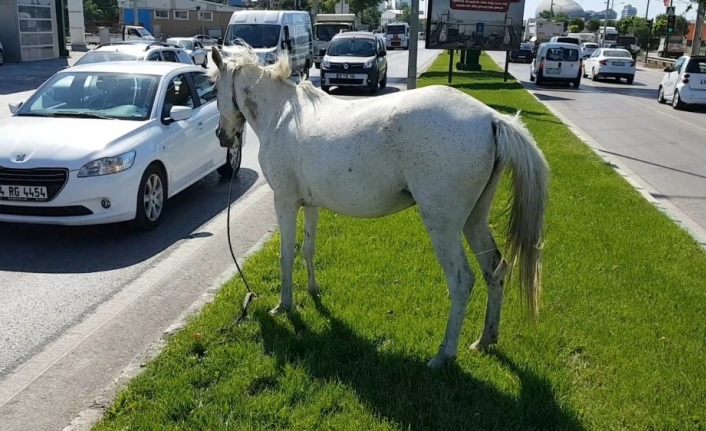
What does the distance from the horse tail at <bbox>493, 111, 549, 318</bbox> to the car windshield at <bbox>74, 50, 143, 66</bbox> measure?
12.9 meters

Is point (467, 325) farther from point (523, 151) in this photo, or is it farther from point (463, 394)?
point (523, 151)

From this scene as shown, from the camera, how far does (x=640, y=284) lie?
570 centimetres

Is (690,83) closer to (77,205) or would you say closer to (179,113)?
(179,113)

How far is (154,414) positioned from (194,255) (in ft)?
10.9

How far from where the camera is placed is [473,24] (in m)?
26.2

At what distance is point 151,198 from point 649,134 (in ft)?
43.2

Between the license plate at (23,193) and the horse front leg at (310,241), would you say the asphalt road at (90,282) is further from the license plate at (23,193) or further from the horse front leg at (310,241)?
the horse front leg at (310,241)

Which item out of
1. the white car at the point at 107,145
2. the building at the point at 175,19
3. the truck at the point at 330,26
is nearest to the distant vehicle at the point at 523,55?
the truck at the point at 330,26

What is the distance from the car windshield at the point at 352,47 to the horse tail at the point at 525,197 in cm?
2185

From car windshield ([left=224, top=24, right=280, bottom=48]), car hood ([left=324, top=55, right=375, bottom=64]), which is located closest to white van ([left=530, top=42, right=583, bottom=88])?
car hood ([left=324, top=55, right=375, bottom=64])

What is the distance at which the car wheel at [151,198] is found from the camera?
7363 millimetres

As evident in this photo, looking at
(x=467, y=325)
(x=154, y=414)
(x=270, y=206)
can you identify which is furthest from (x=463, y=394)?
(x=270, y=206)

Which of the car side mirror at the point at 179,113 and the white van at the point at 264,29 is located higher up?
the white van at the point at 264,29

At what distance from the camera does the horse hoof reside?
16.7 ft
